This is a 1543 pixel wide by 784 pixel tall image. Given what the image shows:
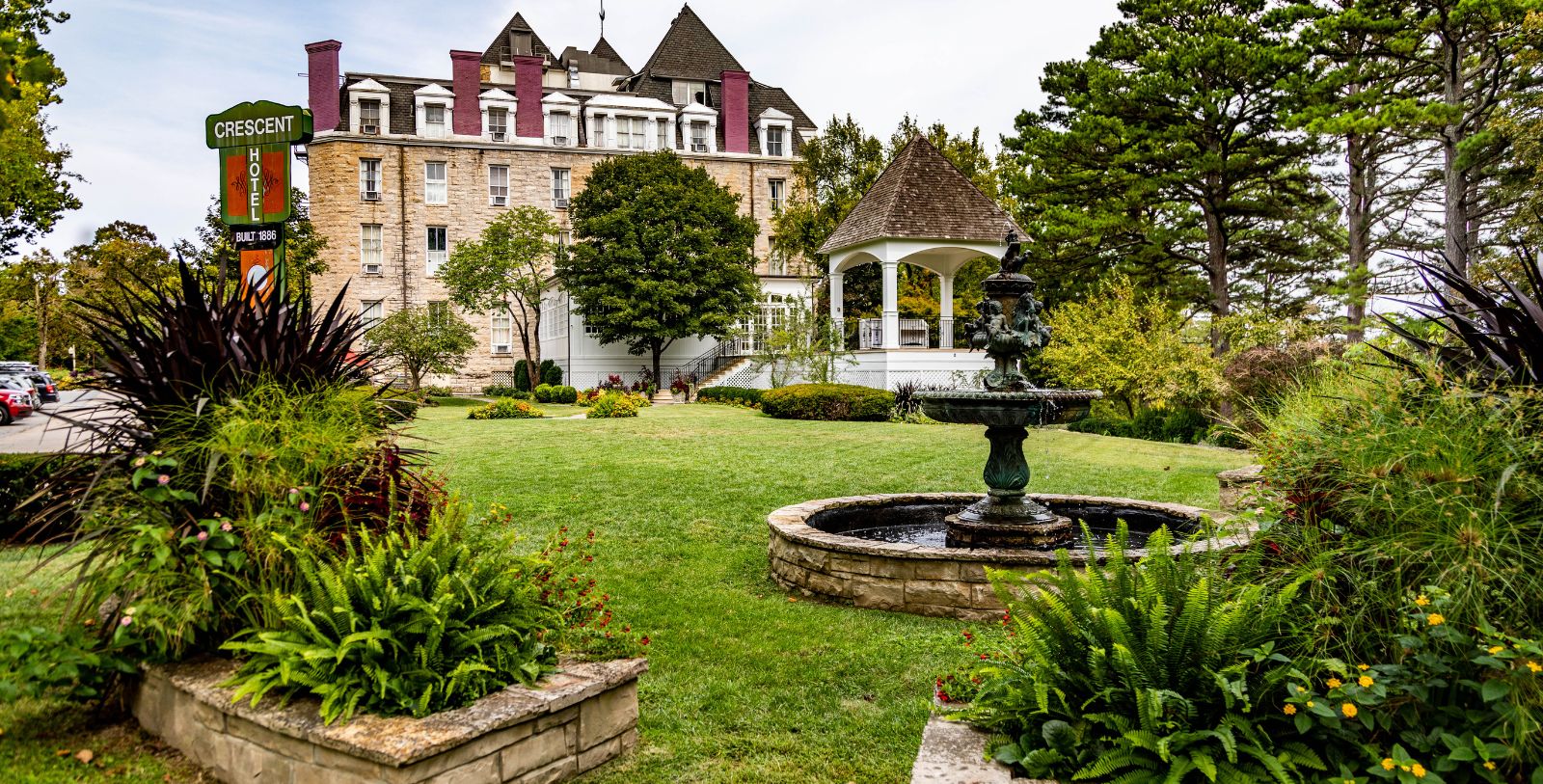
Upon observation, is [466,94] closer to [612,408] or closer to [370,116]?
[370,116]

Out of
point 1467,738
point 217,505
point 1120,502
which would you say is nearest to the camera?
point 1467,738

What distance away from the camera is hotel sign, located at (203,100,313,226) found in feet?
Result: 26.8

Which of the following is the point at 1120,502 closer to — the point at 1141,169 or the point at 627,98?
the point at 1141,169

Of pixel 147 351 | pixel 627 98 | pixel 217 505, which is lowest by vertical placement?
pixel 217 505

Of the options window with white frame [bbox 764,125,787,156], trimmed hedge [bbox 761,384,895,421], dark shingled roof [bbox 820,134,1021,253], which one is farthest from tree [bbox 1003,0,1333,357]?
window with white frame [bbox 764,125,787,156]

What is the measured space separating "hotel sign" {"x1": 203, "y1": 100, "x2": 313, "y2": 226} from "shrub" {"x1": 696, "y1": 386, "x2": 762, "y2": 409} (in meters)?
17.5

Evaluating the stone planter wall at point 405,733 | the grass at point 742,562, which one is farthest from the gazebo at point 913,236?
the stone planter wall at point 405,733

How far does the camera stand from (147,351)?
13.1ft

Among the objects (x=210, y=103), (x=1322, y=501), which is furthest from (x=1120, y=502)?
(x=210, y=103)

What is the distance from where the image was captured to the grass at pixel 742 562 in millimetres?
3865

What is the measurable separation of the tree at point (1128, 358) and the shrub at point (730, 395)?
7.84 meters

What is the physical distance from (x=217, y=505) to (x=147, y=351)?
77 cm

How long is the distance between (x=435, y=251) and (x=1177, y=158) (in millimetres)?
28850

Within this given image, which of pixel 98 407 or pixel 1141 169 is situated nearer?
pixel 98 407
